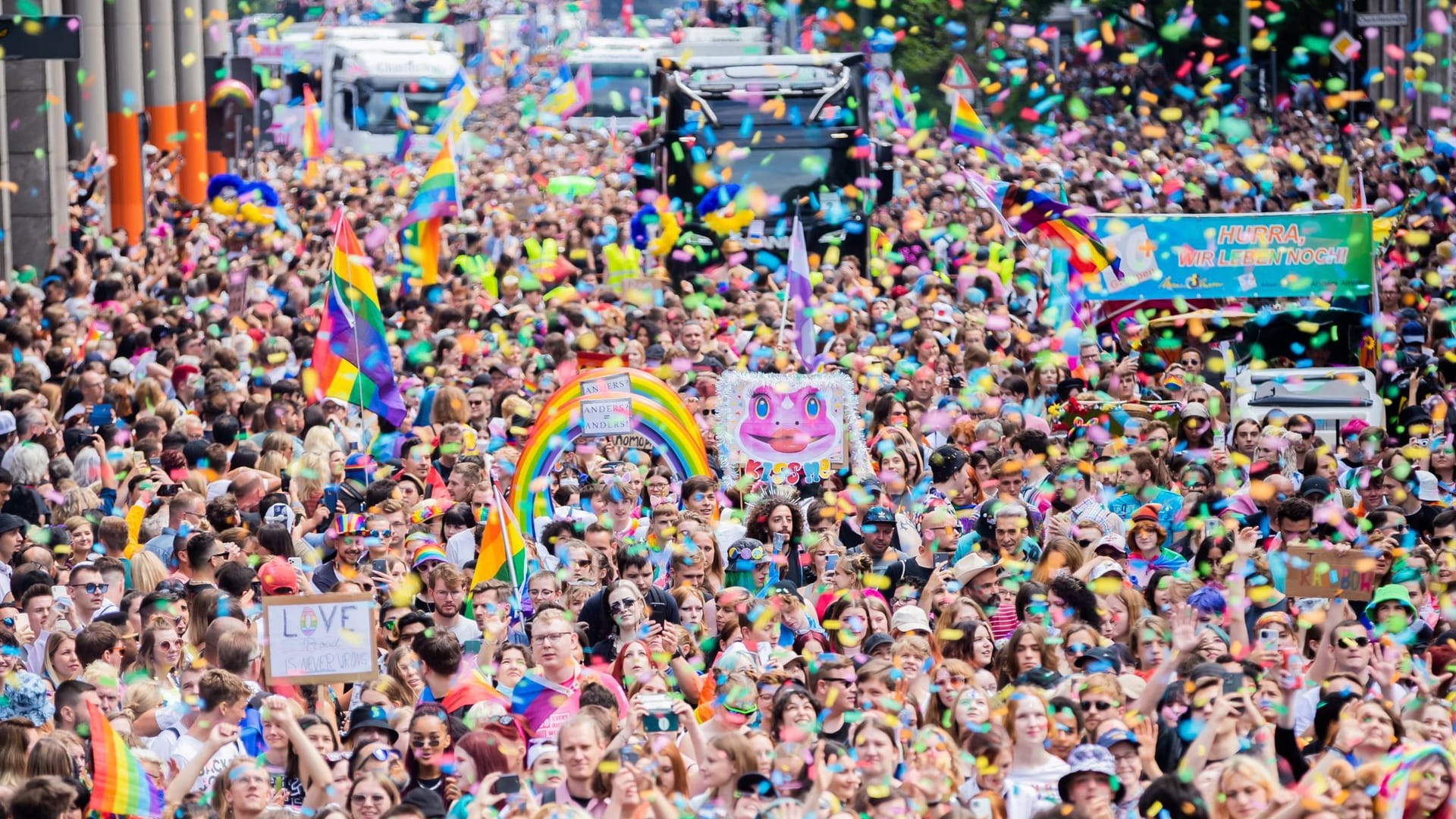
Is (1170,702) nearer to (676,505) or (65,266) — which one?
(676,505)

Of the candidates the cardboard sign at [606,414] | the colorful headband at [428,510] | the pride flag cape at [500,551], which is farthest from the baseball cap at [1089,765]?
the cardboard sign at [606,414]

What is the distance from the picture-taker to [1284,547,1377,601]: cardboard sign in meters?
9.99

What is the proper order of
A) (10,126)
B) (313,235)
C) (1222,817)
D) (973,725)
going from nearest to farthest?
(1222,817) → (973,725) → (313,235) → (10,126)

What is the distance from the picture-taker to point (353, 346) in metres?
15.4

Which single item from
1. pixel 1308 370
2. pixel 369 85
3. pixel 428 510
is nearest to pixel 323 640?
pixel 428 510

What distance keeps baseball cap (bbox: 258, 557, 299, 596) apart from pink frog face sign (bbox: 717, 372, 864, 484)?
126 inches

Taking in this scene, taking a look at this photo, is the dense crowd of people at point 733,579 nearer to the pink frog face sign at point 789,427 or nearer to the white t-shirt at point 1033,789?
the white t-shirt at point 1033,789

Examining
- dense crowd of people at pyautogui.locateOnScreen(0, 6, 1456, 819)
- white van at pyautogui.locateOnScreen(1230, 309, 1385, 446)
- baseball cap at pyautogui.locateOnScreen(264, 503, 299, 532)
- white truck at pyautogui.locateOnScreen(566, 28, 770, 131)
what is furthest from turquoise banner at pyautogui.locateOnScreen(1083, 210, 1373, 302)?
white truck at pyautogui.locateOnScreen(566, 28, 770, 131)

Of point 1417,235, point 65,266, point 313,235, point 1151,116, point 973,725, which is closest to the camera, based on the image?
point 973,725

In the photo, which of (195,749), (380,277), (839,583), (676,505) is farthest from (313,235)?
(195,749)

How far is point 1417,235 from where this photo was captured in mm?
21984

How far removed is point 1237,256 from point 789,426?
6117mm

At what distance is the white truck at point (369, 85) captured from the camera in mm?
45844

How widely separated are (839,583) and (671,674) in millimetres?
1412
